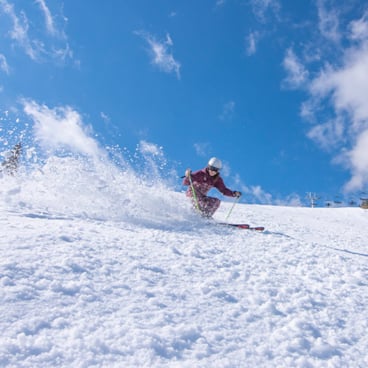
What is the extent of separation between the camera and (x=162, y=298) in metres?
3.21

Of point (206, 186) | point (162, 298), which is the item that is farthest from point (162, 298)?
point (206, 186)

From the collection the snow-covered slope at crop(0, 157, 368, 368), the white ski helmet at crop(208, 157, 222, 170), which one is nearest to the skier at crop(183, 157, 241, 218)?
the white ski helmet at crop(208, 157, 222, 170)

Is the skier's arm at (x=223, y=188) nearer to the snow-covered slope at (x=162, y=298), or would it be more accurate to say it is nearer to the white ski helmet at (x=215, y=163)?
the white ski helmet at (x=215, y=163)

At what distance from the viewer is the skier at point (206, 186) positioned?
9.44m

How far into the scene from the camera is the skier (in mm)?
9438

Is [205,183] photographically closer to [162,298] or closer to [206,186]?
[206,186]

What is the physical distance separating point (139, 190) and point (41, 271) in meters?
6.14

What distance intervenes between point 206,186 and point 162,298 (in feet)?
22.1

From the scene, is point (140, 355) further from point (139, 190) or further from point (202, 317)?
point (139, 190)

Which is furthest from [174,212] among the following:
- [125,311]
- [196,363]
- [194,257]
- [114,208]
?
[196,363]

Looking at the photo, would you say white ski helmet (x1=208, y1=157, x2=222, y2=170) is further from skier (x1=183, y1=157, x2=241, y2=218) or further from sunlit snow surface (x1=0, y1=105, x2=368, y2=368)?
sunlit snow surface (x1=0, y1=105, x2=368, y2=368)

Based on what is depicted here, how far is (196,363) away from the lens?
231 centimetres

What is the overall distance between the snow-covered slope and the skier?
302 cm

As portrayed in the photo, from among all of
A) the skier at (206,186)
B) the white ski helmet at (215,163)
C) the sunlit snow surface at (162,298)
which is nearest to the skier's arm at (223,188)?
the skier at (206,186)
